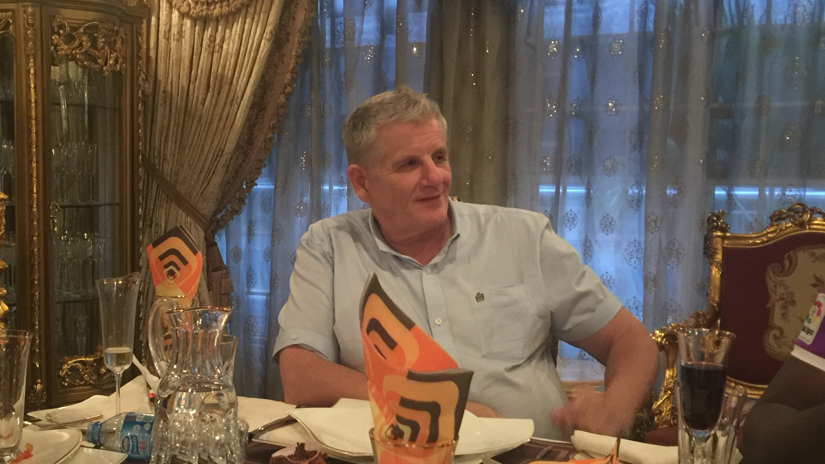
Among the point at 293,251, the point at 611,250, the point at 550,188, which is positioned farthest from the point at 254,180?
the point at 611,250

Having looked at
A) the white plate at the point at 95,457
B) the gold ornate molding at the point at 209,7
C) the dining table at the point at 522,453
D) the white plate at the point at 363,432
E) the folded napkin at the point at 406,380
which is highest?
the gold ornate molding at the point at 209,7

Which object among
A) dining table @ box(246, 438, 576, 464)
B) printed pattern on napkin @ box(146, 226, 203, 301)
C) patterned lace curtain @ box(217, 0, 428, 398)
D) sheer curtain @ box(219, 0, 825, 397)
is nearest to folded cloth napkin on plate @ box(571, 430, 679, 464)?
dining table @ box(246, 438, 576, 464)

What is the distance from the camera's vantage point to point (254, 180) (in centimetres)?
349

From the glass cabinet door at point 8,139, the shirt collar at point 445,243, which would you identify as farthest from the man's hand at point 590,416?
the glass cabinet door at point 8,139

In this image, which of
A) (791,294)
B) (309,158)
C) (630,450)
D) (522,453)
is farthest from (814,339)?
(309,158)

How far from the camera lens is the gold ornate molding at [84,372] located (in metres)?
3.07

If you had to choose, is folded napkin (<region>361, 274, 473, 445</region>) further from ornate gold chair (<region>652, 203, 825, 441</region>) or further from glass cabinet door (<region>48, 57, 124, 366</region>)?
glass cabinet door (<region>48, 57, 124, 366</region>)

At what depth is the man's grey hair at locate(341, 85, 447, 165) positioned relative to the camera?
1.93 meters

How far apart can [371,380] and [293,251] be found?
2803 millimetres

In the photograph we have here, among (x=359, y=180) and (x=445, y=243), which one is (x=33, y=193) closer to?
(x=359, y=180)

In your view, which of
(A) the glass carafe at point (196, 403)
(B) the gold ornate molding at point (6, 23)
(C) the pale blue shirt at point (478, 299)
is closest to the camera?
(A) the glass carafe at point (196, 403)

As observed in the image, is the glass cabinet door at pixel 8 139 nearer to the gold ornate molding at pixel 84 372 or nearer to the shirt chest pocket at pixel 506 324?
the gold ornate molding at pixel 84 372

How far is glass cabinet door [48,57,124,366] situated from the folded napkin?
103 inches

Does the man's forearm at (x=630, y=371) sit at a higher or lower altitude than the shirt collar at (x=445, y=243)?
lower
